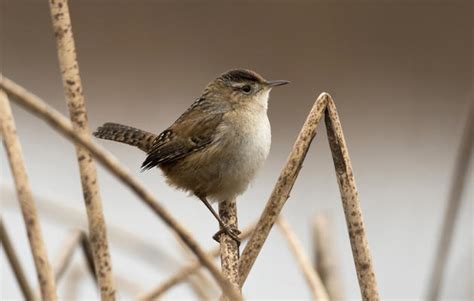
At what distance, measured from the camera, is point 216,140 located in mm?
3195

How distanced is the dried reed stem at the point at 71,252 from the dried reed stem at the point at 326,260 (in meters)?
Answer: 0.78

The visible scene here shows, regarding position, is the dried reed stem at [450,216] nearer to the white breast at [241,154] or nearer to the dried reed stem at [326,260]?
the dried reed stem at [326,260]

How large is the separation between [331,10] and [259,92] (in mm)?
3162

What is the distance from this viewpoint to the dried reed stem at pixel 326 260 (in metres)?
2.96

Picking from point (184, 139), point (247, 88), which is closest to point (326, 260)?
point (184, 139)

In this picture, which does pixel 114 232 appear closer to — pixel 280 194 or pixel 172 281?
pixel 172 281

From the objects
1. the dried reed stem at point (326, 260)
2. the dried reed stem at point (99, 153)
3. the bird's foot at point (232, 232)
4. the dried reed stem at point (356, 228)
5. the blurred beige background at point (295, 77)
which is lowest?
the dried reed stem at point (99, 153)

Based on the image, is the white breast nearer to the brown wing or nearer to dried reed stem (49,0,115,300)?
the brown wing

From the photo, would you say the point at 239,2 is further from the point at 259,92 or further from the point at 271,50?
the point at 259,92

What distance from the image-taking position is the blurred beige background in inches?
242

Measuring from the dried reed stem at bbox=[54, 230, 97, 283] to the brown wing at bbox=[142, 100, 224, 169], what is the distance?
54 cm

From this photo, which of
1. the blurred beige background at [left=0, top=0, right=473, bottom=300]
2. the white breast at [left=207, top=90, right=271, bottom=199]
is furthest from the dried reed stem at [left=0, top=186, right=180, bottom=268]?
the blurred beige background at [left=0, top=0, right=473, bottom=300]

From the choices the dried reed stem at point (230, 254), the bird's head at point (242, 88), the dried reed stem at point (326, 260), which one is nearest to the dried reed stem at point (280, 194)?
the dried reed stem at point (230, 254)

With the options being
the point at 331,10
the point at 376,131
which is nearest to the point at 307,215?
the point at 376,131
